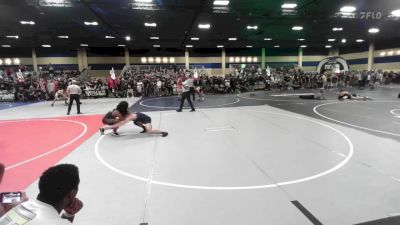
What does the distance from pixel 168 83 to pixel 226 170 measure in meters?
16.3

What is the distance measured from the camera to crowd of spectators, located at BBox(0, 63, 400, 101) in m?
18.4

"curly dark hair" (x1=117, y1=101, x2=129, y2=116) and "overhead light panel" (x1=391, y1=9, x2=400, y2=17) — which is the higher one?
"overhead light panel" (x1=391, y1=9, x2=400, y2=17)

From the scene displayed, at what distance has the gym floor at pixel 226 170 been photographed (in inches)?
122

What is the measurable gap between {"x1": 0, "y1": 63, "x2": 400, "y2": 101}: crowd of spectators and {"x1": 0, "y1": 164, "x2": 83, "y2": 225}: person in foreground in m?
13.7

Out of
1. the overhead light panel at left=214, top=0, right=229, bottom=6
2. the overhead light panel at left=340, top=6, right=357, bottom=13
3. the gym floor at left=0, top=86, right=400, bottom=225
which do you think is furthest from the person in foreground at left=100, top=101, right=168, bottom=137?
the overhead light panel at left=340, top=6, right=357, bottom=13

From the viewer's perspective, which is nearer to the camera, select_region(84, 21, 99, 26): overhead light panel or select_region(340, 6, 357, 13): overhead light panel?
select_region(340, 6, 357, 13): overhead light panel

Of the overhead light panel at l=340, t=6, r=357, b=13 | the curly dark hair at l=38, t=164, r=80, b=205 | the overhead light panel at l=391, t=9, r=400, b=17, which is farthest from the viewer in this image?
the overhead light panel at l=391, t=9, r=400, b=17

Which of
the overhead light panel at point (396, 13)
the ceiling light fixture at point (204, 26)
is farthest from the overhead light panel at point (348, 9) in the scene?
the ceiling light fixture at point (204, 26)

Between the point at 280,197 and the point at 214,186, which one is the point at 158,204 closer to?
the point at 214,186

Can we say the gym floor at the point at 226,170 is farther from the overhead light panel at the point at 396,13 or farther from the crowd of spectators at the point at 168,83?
the overhead light panel at the point at 396,13

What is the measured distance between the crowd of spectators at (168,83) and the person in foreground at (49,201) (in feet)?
45.0

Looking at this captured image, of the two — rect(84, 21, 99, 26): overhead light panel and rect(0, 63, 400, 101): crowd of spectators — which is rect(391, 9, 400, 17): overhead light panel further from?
rect(84, 21, 99, 26): overhead light panel

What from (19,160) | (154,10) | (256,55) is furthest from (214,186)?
(256,55)

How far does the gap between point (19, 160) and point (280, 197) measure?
5.01 m
